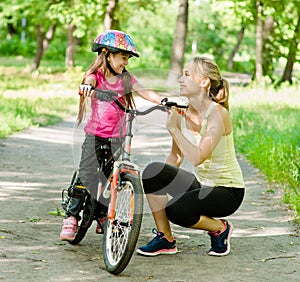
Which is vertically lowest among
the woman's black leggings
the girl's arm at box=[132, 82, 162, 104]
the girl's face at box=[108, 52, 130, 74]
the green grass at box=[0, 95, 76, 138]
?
the green grass at box=[0, 95, 76, 138]

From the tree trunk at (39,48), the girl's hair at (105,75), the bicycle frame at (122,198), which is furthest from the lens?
the tree trunk at (39,48)

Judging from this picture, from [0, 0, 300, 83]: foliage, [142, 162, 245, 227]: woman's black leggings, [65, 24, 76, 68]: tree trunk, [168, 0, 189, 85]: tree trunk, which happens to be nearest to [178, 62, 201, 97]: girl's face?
[142, 162, 245, 227]: woman's black leggings

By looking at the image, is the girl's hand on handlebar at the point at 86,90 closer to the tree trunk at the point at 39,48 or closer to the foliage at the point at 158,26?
the foliage at the point at 158,26

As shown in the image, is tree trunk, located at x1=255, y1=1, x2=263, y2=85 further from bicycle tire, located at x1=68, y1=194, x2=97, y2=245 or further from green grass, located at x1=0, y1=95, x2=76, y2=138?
bicycle tire, located at x1=68, y1=194, x2=97, y2=245

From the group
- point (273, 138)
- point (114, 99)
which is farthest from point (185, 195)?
point (273, 138)

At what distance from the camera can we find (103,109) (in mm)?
5863

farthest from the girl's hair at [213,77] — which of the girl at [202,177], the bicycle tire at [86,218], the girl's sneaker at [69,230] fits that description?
the girl's sneaker at [69,230]

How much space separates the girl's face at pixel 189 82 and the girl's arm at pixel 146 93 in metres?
0.20

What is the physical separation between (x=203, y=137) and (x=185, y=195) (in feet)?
1.57

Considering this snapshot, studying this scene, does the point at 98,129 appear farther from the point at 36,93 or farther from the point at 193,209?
the point at 36,93

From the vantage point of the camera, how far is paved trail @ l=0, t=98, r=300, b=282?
17.3 ft

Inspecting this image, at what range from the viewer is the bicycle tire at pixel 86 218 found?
5914 millimetres

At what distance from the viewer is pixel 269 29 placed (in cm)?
2752

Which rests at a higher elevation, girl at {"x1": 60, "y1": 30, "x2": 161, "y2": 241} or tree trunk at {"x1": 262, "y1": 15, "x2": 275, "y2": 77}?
girl at {"x1": 60, "y1": 30, "x2": 161, "y2": 241}
